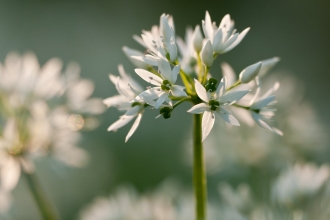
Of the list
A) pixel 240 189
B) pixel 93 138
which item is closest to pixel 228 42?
pixel 240 189

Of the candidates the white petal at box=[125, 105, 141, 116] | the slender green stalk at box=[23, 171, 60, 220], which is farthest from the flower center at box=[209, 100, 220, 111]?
the slender green stalk at box=[23, 171, 60, 220]

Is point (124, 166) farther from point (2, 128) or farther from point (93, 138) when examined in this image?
point (2, 128)

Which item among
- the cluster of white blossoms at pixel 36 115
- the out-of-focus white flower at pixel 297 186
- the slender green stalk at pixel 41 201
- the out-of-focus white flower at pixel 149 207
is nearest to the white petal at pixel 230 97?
the out-of-focus white flower at pixel 297 186

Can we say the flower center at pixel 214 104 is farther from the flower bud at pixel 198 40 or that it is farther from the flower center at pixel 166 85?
the flower bud at pixel 198 40

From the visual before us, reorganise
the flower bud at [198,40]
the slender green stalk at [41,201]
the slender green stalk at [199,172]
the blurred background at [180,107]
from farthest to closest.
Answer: the blurred background at [180,107]
the slender green stalk at [41,201]
the flower bud at [198,40]
the slender green stalk at [199,172]

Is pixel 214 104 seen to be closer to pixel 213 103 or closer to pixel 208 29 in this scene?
pixel 213 103

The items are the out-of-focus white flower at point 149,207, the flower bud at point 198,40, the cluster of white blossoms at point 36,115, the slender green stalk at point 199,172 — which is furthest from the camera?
the cluster of white blossoms at point 36,115
